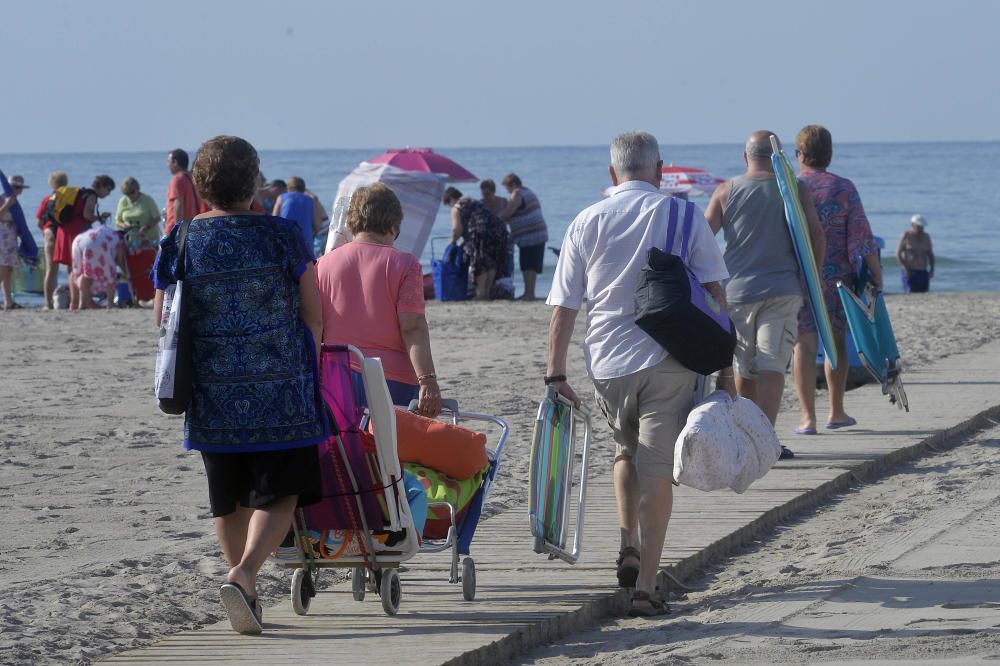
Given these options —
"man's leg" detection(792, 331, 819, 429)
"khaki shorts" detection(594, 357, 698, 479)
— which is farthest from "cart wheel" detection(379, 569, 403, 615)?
"man's leg" detection(792, 331, 819, 429)

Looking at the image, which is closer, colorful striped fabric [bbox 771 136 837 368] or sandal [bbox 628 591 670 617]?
sandal [bbox 628 591 670 617]

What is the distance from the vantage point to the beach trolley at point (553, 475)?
5363mm

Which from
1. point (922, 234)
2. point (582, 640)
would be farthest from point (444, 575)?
point (922, 234)

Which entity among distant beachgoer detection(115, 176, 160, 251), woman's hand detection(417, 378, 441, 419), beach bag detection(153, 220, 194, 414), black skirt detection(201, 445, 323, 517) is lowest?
black skirt detection(201, 445, 323, 517)

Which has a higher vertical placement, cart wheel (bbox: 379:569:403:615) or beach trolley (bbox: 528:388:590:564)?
beach trolley (bbox: 528:388:590:564)

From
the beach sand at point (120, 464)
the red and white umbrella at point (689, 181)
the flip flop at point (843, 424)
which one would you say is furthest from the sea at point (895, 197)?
the flip flop at point (843, 424)

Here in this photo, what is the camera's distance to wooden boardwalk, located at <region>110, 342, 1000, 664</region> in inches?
187

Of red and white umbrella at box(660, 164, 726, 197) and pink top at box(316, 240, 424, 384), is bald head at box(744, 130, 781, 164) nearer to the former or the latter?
pink top at box(316, 240, 424, 384)

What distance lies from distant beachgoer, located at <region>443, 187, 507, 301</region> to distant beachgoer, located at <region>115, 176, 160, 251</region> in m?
3.58

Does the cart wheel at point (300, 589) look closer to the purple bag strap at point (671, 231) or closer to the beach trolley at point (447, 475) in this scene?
the beach trolley at point (447, 475)

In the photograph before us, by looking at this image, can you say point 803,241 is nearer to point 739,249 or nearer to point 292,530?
point 739,249

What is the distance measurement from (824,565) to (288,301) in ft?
8.42

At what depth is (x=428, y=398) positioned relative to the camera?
5.44 meters

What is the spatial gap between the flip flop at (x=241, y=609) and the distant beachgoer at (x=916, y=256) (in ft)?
66.5
